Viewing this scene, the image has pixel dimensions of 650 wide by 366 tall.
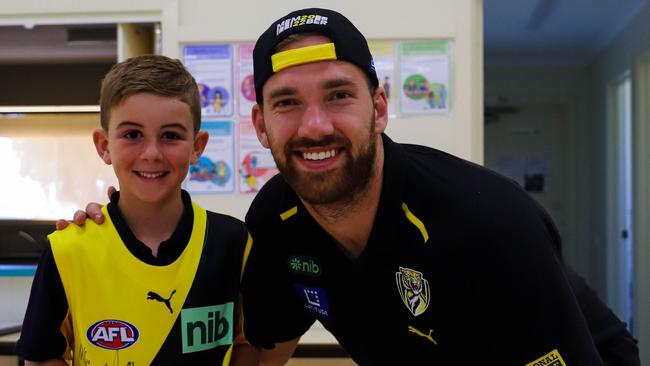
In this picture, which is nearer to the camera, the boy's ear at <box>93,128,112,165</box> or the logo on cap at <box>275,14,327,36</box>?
the logo on cap at <box>275,14,327,36</box>

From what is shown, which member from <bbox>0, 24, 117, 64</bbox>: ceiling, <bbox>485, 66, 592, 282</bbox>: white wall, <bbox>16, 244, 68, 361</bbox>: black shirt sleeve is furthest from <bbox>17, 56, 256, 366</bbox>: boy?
<bbox>485, 66, 592, 282</bbox>: white wall

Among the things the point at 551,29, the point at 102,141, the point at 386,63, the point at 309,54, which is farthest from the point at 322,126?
the point at 551,29

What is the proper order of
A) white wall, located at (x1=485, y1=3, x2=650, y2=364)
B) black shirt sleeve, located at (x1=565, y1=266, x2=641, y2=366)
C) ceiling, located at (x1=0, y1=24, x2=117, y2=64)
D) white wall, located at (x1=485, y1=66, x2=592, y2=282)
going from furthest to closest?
white wall, located at (x1=485, y1=66, x2=592, y2=282) < white wall, located at (x1=485, y1=3, x2=650, y2=364) < ceiling, located at (x1=0, y1=24, x2=117, y2=64) < black shirt sleeve, located at (x1=565, y1=266, x2=641, y2=366)

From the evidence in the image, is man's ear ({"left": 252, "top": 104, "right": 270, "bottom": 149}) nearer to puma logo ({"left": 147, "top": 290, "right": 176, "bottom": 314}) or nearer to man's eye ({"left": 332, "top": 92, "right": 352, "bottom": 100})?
man's eye ({"left": 332, "top": 92, "right": 352, "bottom": 100})

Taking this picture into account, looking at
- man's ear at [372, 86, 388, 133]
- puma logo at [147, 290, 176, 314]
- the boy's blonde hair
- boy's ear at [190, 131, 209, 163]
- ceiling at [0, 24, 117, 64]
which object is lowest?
puma logo at [147, 290, 176, 314]

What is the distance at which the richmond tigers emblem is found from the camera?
1080 millimetres

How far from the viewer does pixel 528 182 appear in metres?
6.19

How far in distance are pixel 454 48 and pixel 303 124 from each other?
3.76 feet

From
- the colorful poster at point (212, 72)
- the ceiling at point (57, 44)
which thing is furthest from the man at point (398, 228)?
the ceiling at point (57, 44)

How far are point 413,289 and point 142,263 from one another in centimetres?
50

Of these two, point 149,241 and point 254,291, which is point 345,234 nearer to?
point 254,291

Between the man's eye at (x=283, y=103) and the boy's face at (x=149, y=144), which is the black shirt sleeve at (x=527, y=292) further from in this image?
the boy's face at (x=149, y=144)

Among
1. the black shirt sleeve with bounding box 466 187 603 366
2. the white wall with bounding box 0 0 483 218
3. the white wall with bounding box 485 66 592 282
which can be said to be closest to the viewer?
the black shirt sleeve with bounding box 466 187 603 366

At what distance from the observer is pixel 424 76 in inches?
80.1
